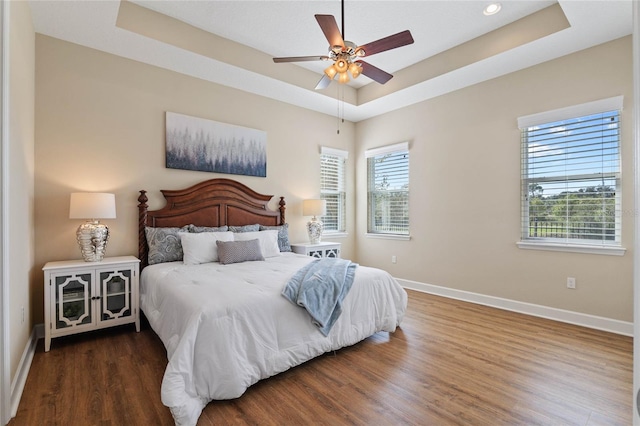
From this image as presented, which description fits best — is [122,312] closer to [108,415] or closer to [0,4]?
[108,415]

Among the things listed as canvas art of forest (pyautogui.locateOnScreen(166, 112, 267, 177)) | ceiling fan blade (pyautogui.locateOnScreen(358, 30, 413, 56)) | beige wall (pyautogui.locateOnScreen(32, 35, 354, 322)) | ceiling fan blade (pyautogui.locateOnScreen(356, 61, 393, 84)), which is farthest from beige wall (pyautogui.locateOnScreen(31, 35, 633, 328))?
ceiling fan blade (pyautogui.locateOnScreen(358, 30, 413, 56))

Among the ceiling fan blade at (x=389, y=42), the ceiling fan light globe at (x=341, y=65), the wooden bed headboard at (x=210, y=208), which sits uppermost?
the ceiling fan blade at (x=389, y=42)

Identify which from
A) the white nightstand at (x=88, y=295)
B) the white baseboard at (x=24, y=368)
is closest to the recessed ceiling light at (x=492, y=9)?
the white nightstand at (x=88, y=295)

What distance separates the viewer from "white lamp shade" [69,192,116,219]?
2910 mm

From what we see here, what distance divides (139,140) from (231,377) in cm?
291

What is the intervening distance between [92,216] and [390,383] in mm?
2919

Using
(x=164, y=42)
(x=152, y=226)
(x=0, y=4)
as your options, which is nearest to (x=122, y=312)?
(x=152, y=226)

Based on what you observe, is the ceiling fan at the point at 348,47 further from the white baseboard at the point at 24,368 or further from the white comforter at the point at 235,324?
the white baseboard at the point at 24,368

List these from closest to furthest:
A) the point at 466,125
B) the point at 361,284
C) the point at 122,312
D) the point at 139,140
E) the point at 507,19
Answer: the point at 361,284, the point at 122,312, the point at 507,19, the point at 139,140, the point at 466,125

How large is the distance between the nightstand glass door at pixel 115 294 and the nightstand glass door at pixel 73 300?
10 cm

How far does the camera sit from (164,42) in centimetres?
321

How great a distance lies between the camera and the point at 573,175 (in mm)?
3385

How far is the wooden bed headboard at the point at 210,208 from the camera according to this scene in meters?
3.57

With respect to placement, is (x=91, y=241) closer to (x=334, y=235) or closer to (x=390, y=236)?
(x=334, y=235)
